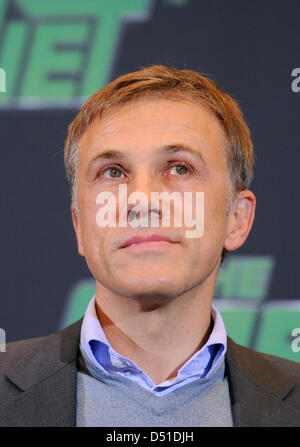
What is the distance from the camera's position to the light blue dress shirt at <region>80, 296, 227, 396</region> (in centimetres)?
183

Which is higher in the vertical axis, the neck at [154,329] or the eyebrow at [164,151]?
A: the eyebrow at [164,151]

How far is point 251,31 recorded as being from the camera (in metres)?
2.70

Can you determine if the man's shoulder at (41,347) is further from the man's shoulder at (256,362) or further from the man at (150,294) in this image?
the man's shoulder at (256,362)

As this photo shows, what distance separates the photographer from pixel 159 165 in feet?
6.08

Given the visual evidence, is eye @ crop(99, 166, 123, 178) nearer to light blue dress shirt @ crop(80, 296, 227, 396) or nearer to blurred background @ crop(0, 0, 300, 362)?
light blue dress shirt @ crop(80, 296, 227, 396)

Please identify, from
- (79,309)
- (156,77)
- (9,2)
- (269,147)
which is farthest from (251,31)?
(79,309)

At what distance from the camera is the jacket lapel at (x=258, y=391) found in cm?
180

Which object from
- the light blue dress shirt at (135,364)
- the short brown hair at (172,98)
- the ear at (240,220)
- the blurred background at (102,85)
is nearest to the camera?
the light blue dress shirt at (135,364)

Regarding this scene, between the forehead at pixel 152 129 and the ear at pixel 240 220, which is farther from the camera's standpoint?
the ear at pixel 240 220

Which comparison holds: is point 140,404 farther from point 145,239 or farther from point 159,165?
point 159,165

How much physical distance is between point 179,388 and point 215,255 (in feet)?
1.35

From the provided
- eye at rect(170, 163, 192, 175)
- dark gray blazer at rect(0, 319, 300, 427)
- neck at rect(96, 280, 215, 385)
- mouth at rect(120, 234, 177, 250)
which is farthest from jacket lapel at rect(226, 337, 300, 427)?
eye at rect(170, 163, 192, 175)

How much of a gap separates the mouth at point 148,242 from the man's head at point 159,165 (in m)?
0.01

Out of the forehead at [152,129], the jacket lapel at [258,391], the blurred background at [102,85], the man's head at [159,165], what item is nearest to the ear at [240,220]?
the man's head at [159,165]
